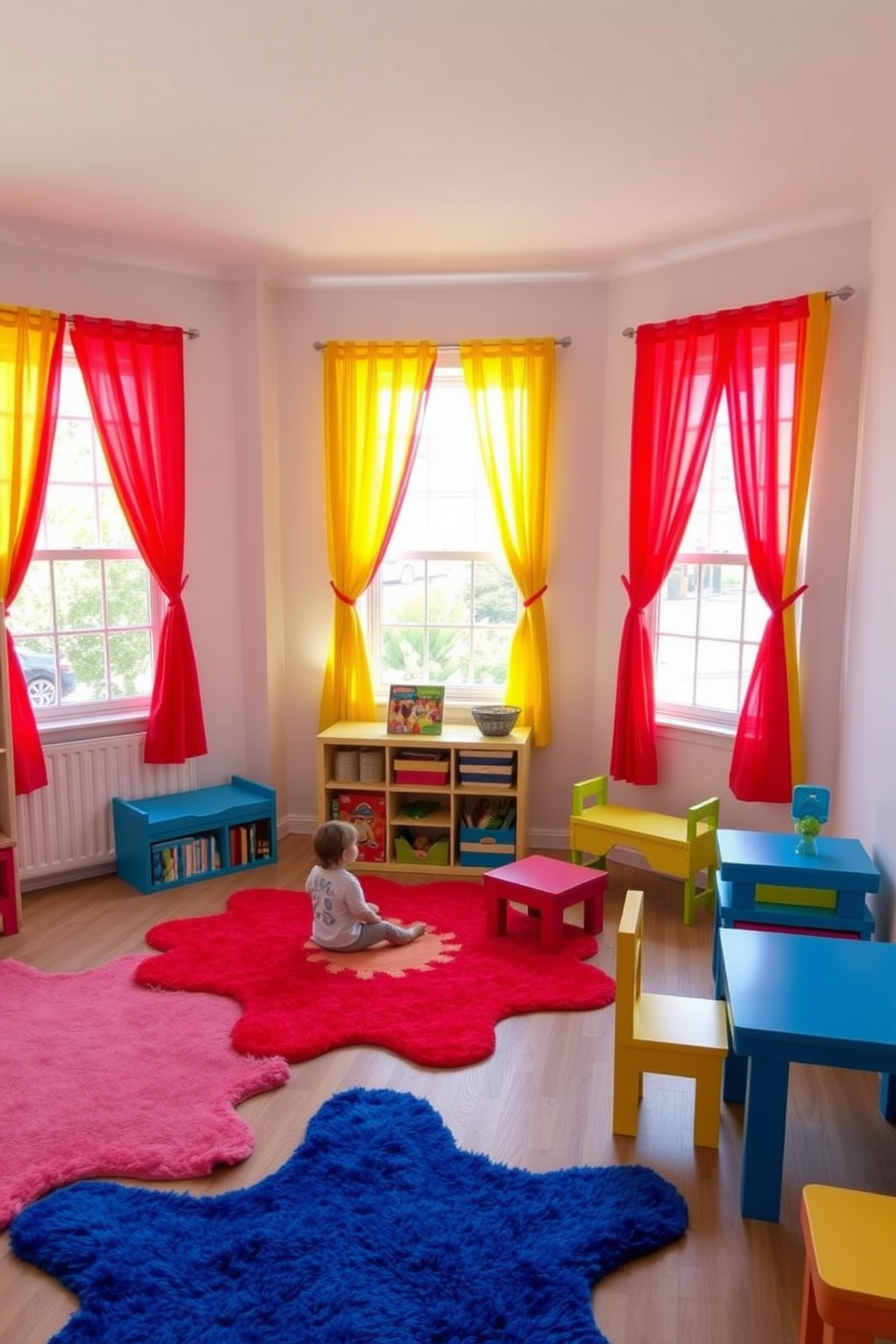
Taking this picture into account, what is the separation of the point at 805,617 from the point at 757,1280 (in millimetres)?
2557

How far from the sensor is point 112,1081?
9.30ft

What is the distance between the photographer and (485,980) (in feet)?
11.3

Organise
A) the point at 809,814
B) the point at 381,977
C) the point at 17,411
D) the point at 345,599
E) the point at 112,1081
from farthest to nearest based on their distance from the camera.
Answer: the point at 345,599 < the point at 17,411 < the point at 381,977 < the point at 809,814 < the point at 112,1081

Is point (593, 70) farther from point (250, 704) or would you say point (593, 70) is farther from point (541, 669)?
point (250, 704)

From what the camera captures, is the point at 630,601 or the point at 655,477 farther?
the point at 630,601

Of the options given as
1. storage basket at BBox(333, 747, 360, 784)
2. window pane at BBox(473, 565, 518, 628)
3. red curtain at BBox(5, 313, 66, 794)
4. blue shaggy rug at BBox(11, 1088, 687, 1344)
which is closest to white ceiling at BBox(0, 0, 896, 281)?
red curtain at BBox(5, 313, 66, 794)

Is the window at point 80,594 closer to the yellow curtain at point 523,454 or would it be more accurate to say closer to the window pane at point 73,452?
the window pane at point 73,452

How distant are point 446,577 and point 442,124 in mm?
2281

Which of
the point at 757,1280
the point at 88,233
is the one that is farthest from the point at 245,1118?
the point at 88,233

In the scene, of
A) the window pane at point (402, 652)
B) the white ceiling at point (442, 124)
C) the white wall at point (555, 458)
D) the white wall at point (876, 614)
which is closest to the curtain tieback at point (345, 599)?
the white wall at point (555, 458)

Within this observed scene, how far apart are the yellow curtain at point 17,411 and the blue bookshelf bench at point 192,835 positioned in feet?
3.73

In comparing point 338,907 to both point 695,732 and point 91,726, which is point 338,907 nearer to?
point 91,726

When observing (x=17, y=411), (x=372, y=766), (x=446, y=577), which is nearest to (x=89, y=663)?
(x=17, y=411)

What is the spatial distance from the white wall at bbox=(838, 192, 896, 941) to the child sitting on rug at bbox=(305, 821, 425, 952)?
1.73 meters
